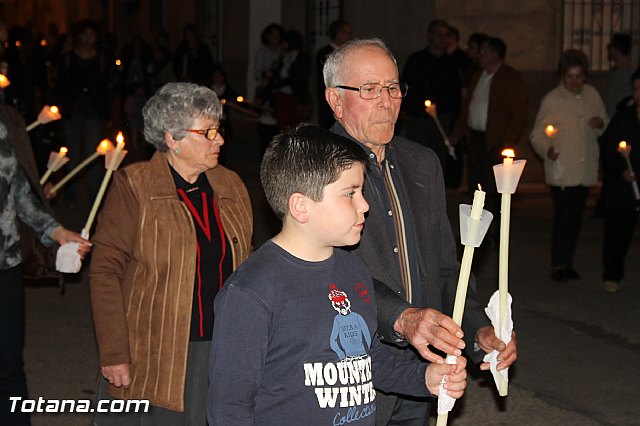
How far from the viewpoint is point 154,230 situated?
15.3 ft

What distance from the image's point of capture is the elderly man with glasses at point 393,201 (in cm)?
412

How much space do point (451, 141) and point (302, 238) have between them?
982cm

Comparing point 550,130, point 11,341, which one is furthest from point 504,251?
point 550,130

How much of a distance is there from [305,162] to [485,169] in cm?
861

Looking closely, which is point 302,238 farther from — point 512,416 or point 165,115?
point 512,416

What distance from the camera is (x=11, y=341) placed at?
16.9 ft

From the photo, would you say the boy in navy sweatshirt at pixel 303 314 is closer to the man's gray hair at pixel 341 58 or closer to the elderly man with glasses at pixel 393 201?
the elderly man with glasses at pixel 393 201

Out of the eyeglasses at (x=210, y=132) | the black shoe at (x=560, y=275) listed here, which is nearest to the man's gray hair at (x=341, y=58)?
the eyeglasses at (x=210, y=132)

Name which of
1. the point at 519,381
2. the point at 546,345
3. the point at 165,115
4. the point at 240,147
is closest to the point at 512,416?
the point at 519,381

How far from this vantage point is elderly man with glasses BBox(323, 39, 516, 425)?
4125 mm

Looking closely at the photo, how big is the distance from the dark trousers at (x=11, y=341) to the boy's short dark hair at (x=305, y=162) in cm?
206

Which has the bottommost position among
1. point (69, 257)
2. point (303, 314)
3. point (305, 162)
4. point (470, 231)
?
point (69, 257)

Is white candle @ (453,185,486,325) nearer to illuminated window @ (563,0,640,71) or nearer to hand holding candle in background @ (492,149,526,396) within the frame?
hand holding candle in background @ (492,149,526,396)

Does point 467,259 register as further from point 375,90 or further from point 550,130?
point 550,130
